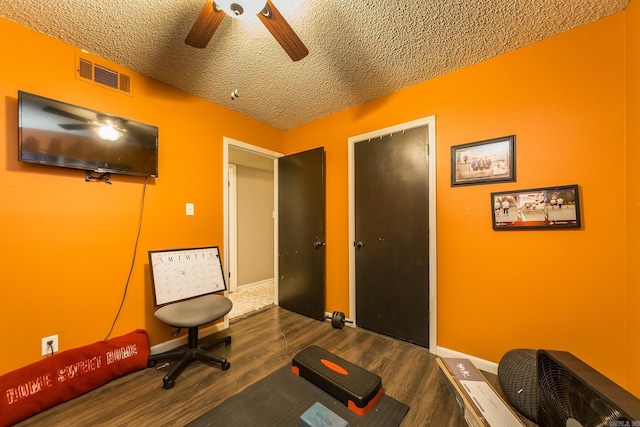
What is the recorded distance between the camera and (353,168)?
8.86 ft

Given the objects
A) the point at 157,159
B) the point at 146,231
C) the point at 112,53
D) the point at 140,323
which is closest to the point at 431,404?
the point at 140,323

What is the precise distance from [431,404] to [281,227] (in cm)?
243

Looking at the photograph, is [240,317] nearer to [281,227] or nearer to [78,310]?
[281,227]

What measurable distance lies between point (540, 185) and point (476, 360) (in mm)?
1464

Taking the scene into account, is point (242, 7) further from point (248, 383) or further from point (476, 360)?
point (476, 360)

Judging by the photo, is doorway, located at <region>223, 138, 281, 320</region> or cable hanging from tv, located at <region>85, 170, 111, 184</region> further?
doorway, located at <region>223, 138, 281, 320</region>

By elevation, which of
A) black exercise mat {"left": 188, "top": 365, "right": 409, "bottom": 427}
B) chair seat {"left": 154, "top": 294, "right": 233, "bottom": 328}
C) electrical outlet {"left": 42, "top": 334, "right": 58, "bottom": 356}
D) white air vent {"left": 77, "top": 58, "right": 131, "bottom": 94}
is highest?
white air vent {"left": 77, "top": 58, "right": 131, "bottom": 94}

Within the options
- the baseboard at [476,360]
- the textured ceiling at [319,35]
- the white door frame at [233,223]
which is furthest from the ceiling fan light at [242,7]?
the white door frame at [233,223]

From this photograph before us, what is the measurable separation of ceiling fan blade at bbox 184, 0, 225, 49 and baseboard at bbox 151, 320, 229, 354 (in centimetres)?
249

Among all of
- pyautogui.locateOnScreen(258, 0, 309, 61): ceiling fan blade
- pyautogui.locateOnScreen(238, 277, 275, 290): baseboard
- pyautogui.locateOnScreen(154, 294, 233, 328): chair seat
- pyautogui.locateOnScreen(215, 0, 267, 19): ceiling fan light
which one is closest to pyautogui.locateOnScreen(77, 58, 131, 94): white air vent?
pyautogui.locateOnScreen(215, 0, 267, 19): ceiling fan light

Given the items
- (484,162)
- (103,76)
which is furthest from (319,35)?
(103,76)

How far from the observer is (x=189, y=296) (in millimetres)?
2150

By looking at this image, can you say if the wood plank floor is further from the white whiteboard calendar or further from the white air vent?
the white air vent

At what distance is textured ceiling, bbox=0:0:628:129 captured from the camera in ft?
4.81
